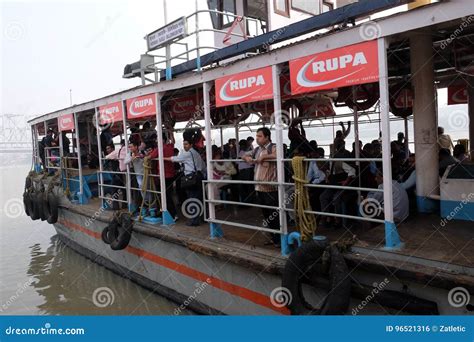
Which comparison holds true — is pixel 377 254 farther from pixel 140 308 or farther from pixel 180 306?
pixel 140 308

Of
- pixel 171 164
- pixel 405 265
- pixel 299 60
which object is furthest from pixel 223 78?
pixel 405 265

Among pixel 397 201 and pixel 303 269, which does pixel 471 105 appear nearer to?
pixel 397 201

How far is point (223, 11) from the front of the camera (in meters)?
9.25

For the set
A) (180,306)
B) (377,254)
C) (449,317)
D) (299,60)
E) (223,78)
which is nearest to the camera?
(449,317)

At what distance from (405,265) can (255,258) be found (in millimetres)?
1681

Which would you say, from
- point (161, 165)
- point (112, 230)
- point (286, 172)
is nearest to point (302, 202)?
point (286, 172)

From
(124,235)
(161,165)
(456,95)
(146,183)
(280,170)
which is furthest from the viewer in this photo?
(456,95)

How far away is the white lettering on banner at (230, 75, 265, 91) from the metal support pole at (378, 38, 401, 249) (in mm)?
1467

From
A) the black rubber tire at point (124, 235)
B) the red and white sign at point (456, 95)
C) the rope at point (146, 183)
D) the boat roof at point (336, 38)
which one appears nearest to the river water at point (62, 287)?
the black rubber tire at point (124, 235)

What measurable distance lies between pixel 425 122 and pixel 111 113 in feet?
18.3

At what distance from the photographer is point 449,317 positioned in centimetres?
343

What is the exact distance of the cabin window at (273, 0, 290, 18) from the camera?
27.3ft

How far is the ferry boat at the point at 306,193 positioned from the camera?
12.4ft

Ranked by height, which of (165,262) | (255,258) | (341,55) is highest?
(341,55)
